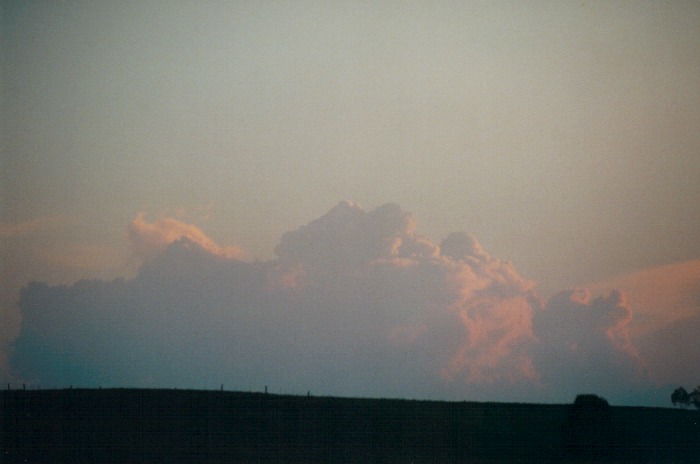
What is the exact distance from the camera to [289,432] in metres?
56.2

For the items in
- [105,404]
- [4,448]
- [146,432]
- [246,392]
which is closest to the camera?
[4,448]

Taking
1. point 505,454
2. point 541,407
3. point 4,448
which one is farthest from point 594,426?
point 4,448

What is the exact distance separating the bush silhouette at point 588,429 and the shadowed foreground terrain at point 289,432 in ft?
0.28

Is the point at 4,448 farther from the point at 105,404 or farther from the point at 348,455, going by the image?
the point at 348,455

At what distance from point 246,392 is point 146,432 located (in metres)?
10.5

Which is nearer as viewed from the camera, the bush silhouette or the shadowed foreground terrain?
the shadowed foreground terrain

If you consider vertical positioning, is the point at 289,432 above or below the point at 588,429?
below

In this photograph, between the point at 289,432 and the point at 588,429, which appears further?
the point at 289,432

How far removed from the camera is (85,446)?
4984cm

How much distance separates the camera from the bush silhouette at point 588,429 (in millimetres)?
54844

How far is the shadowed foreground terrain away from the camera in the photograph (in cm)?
5056

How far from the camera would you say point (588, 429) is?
55.5 meters

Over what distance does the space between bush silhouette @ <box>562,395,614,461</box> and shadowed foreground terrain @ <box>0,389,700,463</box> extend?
0.08 meters

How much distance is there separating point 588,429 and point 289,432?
1893 centimetres
